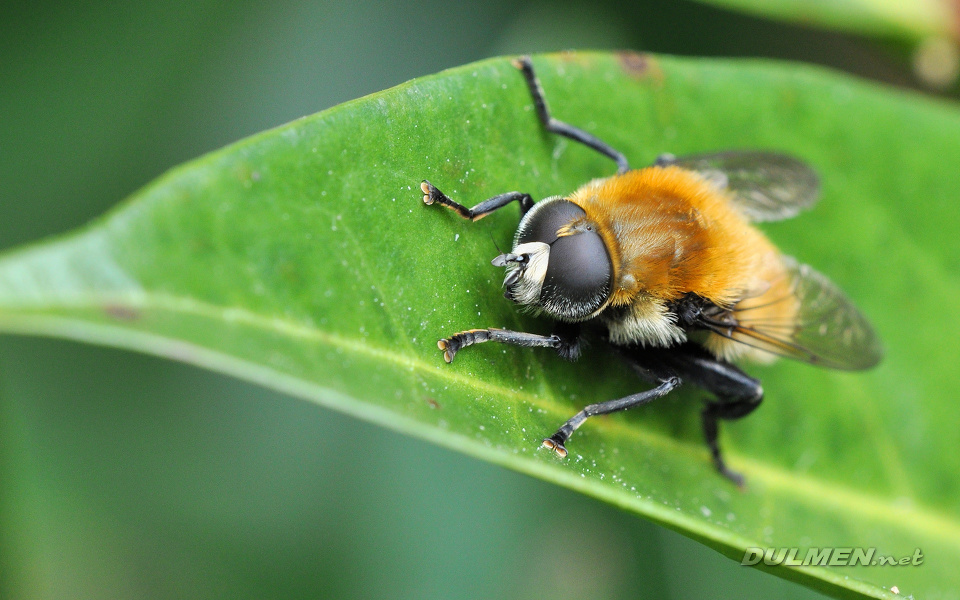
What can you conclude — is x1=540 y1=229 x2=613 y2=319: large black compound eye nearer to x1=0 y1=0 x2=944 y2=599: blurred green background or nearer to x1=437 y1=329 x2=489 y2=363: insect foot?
x1=437 y1=329 x2=489 y2=363: insect foot

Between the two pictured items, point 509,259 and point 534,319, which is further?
point 534,319

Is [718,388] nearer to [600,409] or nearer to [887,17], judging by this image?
[600,409]

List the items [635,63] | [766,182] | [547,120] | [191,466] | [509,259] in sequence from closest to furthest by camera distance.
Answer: [509,259], [547,120], [635,63], [191,466], [766,182]

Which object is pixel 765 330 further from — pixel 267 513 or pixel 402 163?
pixel 267 513

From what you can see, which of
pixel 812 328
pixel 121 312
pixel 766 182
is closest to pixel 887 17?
pixel 766 182

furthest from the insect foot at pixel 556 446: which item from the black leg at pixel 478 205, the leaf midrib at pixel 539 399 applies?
the black leg at pixel 478 205

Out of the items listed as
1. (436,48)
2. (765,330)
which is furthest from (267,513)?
(436,48)
